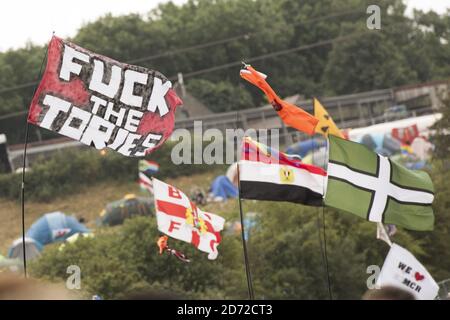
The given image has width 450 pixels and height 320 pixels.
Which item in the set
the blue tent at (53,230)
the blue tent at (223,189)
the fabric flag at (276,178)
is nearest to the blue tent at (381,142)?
the blue tent at (223,189)

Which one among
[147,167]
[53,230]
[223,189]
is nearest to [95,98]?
[53,230]

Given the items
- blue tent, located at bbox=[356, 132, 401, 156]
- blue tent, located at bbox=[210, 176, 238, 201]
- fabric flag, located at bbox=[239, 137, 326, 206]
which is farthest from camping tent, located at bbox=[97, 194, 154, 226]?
fabric flag, located at bbox=[239, 137, 326, 206]

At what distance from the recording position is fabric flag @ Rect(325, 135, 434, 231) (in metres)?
13.9

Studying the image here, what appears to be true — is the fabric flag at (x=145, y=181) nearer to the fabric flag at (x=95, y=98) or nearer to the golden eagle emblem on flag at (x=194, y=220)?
the golden eagle emblem on flag at (x=194, y=220)

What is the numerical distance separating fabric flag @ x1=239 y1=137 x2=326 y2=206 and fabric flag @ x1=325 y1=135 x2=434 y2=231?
1.01 m

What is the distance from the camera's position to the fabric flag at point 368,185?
45.5 ft

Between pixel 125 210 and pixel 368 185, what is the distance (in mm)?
31826

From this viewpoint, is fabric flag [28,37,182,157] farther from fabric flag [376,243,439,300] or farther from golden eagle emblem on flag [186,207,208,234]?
fabric flag [376,243,439,300]

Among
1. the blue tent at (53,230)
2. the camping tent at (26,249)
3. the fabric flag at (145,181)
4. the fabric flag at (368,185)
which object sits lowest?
the camping tent at (26,249)

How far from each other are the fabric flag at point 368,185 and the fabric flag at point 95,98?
3.41 m

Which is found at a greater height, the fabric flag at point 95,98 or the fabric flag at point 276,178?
the fabric flag at point 95,98

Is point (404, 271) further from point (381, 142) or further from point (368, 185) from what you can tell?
point (381, 142)

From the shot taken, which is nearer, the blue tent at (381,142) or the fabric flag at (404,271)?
the fabric flag at (404,271)
